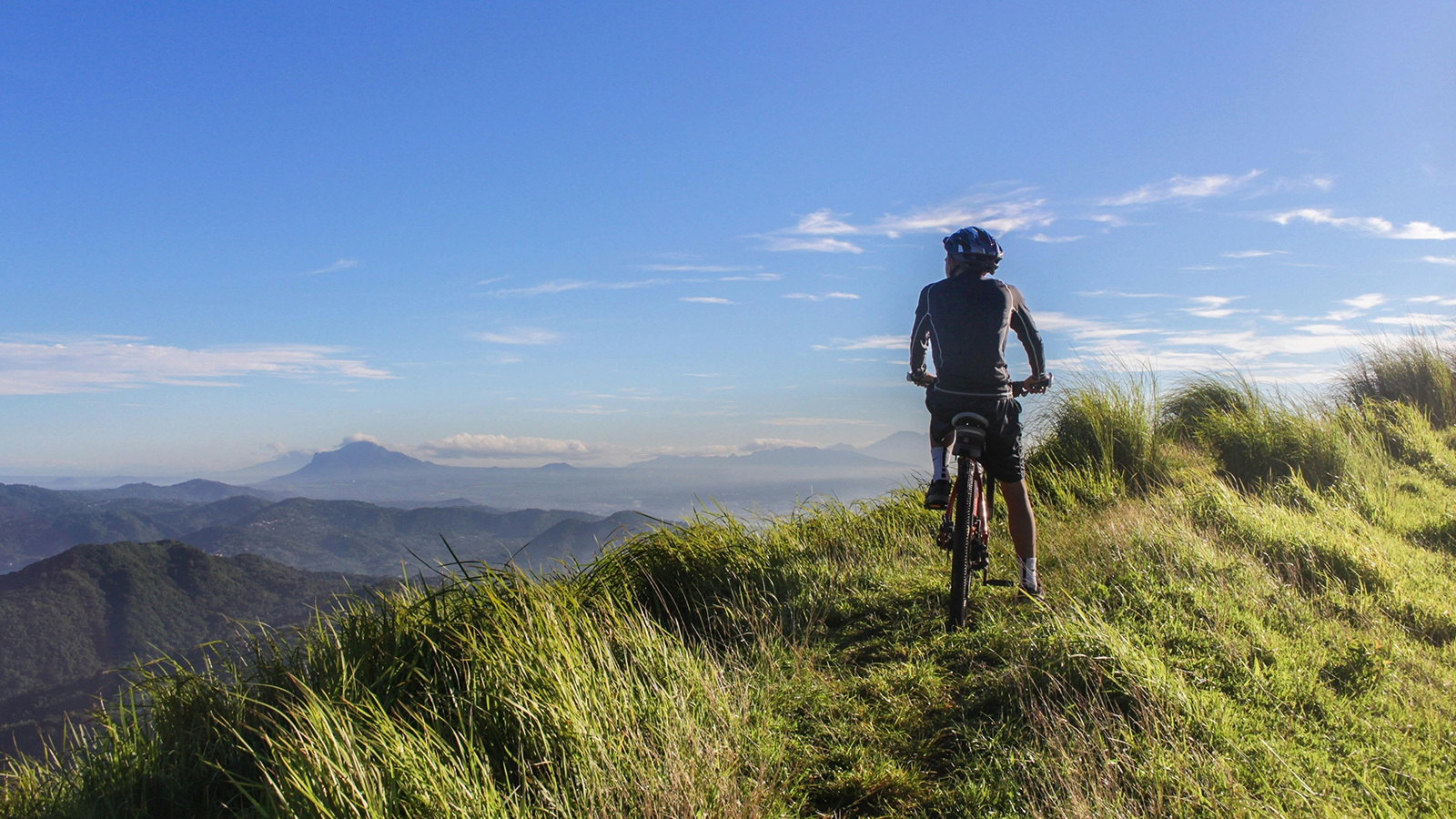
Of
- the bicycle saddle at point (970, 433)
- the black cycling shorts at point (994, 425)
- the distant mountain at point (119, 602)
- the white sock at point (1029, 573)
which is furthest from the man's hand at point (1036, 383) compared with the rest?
the distant mountain at point (119, 602)

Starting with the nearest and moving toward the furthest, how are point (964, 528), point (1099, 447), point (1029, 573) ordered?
point (964, 528) < point (1029, 573) < point (1099, 447)

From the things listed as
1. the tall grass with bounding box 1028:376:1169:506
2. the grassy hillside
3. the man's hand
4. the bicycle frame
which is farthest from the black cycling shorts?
the tall grass with bounding box 1028:376:1169:506

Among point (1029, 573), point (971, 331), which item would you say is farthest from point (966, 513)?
point (971, 331)

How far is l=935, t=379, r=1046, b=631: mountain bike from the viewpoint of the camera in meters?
4.45

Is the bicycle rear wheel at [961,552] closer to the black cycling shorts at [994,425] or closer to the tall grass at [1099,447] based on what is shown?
the black cycling shorts at [994,425]

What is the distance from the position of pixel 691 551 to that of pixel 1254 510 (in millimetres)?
4411

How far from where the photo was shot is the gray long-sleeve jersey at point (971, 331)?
446 centimetres

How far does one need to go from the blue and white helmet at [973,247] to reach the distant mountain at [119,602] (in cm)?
13929

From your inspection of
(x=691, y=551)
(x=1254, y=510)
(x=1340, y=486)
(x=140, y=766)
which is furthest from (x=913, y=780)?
(x=1340, y=486)

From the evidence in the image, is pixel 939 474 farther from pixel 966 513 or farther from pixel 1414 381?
pixel 1414 381

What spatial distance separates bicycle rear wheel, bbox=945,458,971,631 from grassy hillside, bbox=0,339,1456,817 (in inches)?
6.1

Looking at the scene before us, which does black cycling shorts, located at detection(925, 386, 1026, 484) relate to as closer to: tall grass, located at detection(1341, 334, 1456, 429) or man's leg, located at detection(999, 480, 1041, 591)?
man's leg, located at detection(999, 480, 1041, 591)

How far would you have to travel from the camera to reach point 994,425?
452cm

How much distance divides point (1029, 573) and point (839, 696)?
1.61 m
